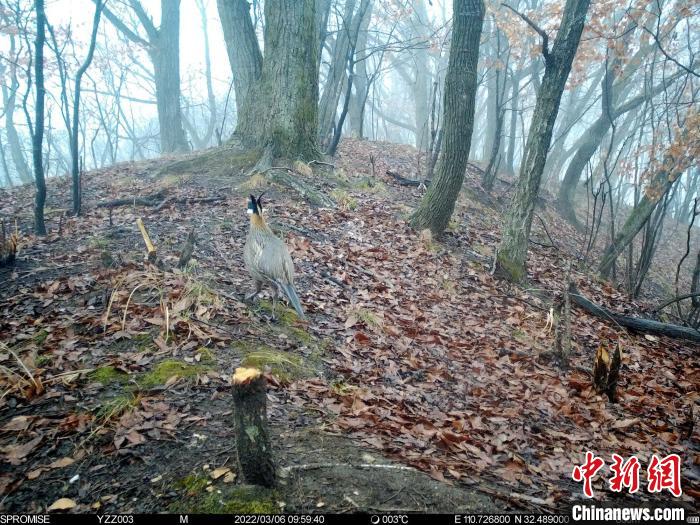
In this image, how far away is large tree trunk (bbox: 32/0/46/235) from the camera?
21.1 feet

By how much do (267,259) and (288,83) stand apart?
5995 mm

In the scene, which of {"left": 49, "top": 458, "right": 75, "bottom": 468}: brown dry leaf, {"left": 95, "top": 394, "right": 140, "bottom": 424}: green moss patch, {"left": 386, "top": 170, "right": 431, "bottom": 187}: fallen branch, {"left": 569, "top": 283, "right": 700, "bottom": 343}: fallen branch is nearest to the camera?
{"left": 49, "top": 458, "right": 75, "bottom": 468}: brown dry leaf

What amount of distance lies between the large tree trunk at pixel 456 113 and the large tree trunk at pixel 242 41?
192 inches

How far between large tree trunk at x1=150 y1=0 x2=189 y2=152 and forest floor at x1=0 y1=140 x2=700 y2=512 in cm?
804

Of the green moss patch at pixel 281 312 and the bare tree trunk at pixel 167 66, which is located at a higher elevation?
the bare tree trunk at pixel 167 66

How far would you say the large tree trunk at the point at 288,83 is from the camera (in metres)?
9.58

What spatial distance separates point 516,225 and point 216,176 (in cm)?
628

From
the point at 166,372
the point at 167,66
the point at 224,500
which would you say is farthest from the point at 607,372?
the point at 167,66

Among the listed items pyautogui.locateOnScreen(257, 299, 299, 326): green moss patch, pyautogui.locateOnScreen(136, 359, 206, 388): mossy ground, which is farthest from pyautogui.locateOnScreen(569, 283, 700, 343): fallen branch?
pyautogui.locateOnScreen(136, 359, 206, 388): mossy ground

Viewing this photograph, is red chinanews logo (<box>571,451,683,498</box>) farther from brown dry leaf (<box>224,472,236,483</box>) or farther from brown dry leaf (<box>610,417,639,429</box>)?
brown dry leaf (<box>224,472,236,483</box>)

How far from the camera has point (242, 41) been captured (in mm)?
10914

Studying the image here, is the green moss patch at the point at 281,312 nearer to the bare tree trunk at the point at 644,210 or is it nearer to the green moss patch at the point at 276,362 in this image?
the green moss patch at the point at 276,362

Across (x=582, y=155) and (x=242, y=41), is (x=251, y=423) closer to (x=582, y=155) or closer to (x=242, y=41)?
(x=242, y=41)

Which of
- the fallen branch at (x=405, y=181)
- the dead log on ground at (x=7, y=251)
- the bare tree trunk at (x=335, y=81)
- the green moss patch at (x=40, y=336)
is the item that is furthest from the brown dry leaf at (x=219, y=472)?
the bare tree trunk at (x=335, y=81)
